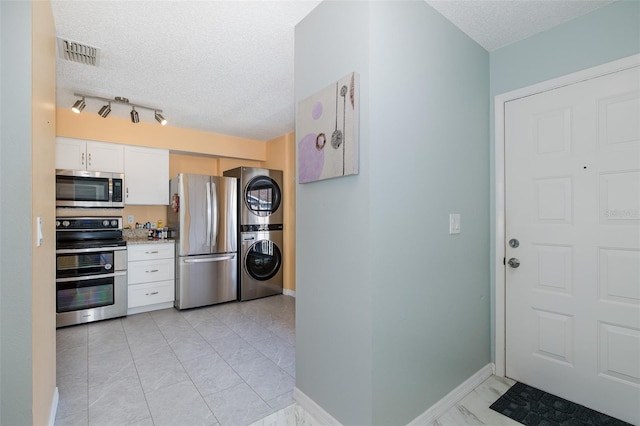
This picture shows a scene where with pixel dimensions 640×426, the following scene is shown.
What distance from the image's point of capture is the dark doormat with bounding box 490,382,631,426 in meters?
1.75

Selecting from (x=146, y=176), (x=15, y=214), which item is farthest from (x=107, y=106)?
(x=15, y=214)

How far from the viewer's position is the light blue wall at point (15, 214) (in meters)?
1.16

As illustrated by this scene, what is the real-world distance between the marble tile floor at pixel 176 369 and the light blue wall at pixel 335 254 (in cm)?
48

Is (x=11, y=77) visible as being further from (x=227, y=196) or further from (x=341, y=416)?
(x=227, y=196)

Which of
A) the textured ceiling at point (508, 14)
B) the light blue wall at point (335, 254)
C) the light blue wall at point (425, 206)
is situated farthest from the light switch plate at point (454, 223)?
the textured ceiling at point (508, 14)

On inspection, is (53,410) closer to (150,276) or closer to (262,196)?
(150,276)

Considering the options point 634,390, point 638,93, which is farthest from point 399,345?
point 638,93

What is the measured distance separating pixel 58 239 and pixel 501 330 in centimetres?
459

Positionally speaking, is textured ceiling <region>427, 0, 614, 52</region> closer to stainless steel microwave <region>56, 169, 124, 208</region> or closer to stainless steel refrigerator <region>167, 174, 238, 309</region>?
stainless steel refrigerator <region>167, 174, 238, 309</region>

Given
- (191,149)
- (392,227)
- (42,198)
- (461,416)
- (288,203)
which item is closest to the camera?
(42,198)

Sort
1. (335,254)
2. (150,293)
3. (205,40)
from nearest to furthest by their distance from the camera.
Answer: (335,254)
(205,40)
(150,293)

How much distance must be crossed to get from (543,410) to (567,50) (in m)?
2.30

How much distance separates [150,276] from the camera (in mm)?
3830

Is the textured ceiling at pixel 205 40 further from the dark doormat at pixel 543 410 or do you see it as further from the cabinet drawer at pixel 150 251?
the dark doormat at pixel 543 410
